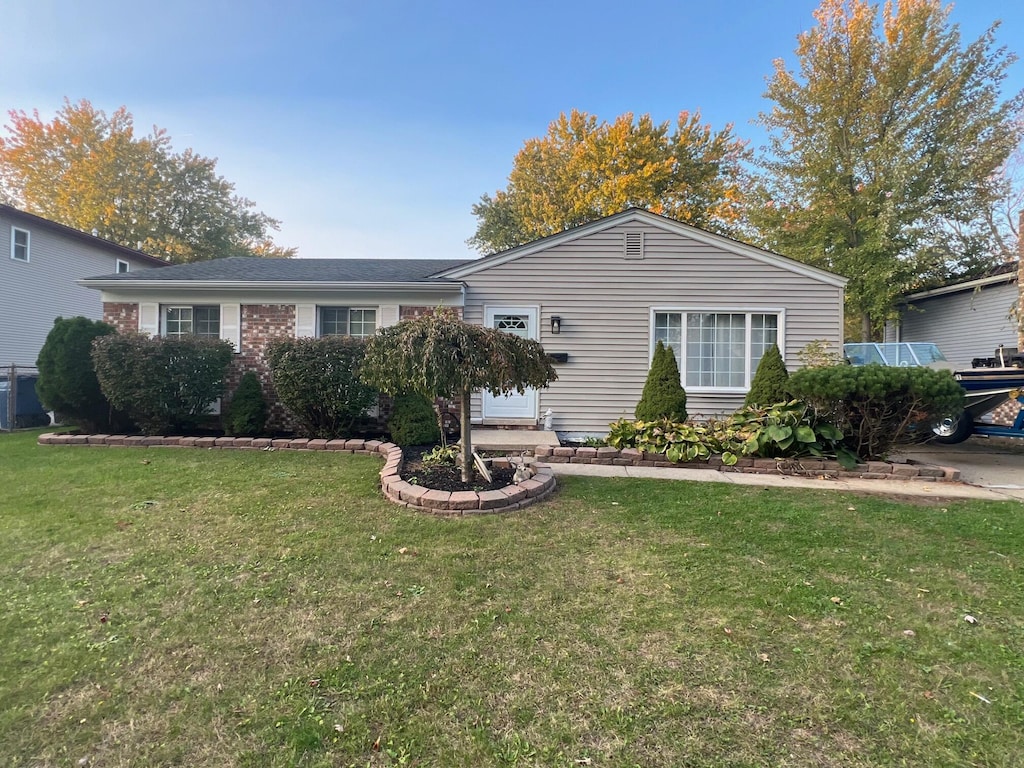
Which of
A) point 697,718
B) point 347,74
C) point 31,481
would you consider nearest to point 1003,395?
point 697,718

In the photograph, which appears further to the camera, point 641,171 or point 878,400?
point 641,171

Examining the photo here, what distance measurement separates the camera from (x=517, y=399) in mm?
8492

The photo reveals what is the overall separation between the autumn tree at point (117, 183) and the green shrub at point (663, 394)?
26.0 meters

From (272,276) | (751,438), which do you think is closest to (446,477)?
(751,438)

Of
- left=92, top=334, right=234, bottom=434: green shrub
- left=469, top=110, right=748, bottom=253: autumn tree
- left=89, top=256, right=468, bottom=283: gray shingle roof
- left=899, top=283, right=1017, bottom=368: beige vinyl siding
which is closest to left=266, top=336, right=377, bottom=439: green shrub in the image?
left=92, top=334, right=234, bottom=434: green shrub

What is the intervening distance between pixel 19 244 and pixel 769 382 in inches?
701

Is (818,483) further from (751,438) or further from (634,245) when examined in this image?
(634,245)

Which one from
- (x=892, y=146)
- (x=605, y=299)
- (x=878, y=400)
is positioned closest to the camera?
(x=878, y=400)

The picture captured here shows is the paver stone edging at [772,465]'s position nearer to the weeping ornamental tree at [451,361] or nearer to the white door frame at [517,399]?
the weeping ornamental tree at [451,361]

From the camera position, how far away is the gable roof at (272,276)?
8188 mm

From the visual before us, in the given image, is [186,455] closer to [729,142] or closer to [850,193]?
[850,193]

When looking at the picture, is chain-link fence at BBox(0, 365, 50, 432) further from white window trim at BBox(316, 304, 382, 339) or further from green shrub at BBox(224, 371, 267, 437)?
white window trim at BBox(316, 304, 382, 339)

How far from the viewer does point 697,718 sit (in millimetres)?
1790

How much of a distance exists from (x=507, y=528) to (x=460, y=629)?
4.77 ft
